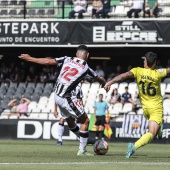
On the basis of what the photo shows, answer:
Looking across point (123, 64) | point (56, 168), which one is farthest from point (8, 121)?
point (56, 168)

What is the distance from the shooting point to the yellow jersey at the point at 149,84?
13922 mm

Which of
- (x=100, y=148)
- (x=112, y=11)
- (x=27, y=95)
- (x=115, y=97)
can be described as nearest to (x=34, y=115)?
(x=27, y=95)

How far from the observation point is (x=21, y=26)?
102 ft

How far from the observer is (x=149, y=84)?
13961 millimetres

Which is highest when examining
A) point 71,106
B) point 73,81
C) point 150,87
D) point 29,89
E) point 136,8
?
point 150,87

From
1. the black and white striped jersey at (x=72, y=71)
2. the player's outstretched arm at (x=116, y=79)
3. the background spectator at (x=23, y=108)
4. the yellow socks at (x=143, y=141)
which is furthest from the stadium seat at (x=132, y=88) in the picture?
the yellow socks at (x=143, y=141)

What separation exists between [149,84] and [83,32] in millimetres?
16542

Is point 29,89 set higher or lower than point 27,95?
higher

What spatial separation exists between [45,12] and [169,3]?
584 centimetres

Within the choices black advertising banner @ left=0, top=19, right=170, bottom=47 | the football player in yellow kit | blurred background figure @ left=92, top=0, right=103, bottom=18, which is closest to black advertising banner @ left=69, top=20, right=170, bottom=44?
black advertising banner @ left=0, top=19, right=170, bottom=47

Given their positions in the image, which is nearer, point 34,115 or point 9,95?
point 34,115

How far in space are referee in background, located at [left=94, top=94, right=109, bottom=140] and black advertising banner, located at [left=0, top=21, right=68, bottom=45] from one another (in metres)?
4.84

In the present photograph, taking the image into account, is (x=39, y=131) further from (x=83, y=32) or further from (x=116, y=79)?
(x=116, y=79)

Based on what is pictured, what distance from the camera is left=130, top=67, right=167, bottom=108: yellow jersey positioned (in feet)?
45.7
